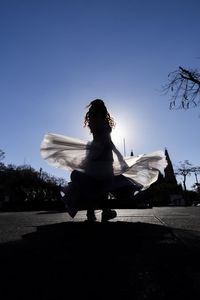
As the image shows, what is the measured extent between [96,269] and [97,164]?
3612 mm

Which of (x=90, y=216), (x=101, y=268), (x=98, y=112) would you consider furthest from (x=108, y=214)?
(x=101, y=268)

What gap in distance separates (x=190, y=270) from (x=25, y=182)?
288 feet

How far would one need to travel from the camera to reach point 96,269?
2.36 meters

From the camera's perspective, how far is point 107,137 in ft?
20.0

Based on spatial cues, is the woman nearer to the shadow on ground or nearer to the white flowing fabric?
the white flowing fabric

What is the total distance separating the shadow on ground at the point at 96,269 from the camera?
1.84 meters

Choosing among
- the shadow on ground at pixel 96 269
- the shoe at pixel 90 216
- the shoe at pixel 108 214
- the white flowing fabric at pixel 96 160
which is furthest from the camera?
the white flowing fabric at pixel 96 160

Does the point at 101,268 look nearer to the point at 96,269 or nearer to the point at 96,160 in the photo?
the point at 96,269

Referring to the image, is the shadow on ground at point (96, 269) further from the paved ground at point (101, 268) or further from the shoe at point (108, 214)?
the shoe at point (108, 214)

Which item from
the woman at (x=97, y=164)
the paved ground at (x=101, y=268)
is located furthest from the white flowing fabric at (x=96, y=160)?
the paved ground at (x=101, y=268)

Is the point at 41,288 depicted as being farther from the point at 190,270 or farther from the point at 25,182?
the point at 25,182

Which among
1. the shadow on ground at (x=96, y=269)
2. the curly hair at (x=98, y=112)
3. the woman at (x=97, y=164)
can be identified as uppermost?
the curly hair at (x=98, y=112)

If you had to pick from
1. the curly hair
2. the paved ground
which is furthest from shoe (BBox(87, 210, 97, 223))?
the paved ground

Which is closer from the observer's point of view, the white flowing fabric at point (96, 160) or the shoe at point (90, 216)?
the shoe at point (90, 216)
